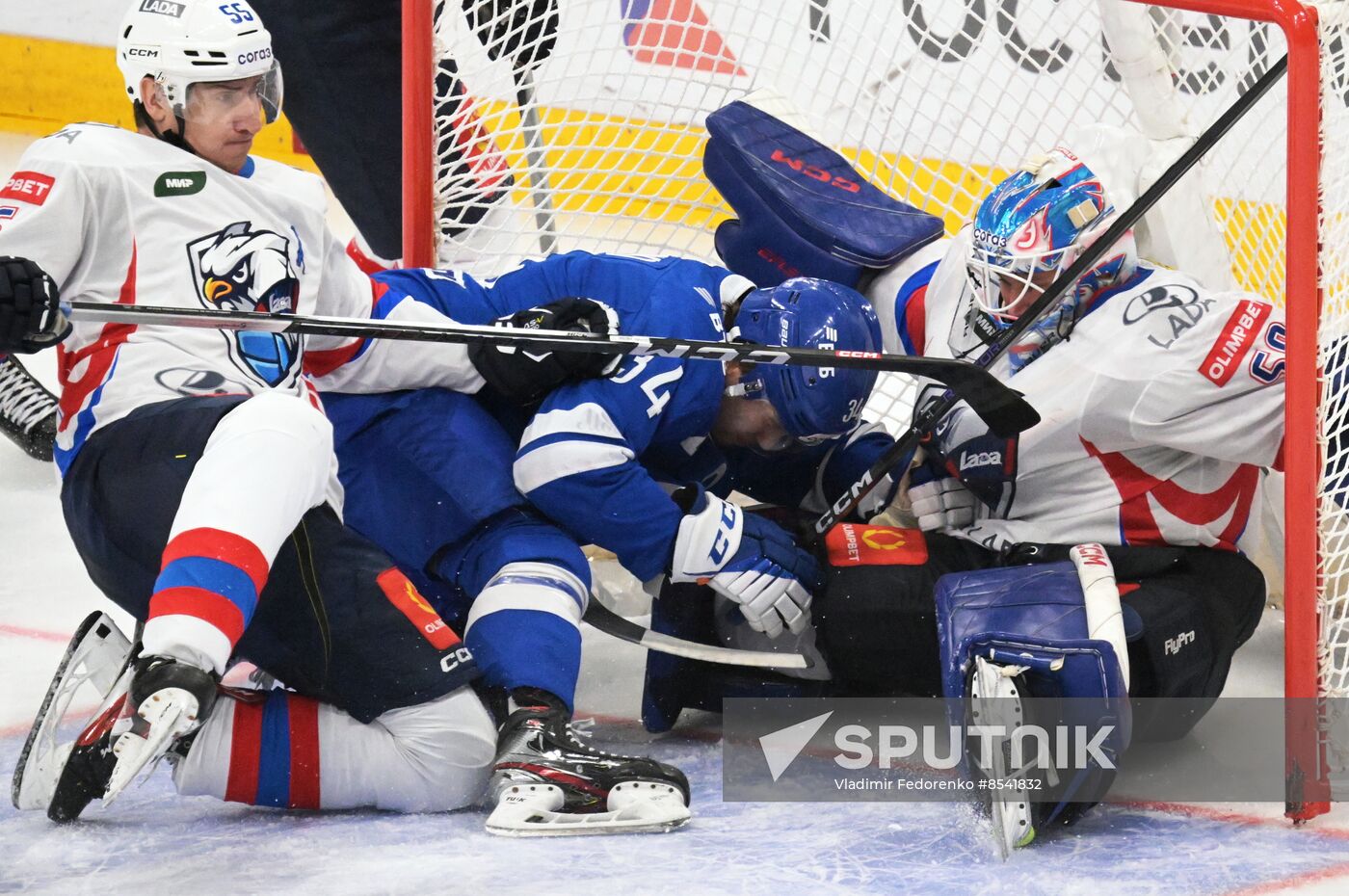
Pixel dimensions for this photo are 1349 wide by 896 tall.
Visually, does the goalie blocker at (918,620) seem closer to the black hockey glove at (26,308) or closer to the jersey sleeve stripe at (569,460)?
the jersey sleeve stripe at (569,460)

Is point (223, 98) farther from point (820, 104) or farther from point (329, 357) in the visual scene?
point (820, 104)

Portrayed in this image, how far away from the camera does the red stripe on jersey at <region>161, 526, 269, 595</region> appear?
1.75 m

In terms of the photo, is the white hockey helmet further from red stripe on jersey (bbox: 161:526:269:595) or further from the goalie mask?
the goalie mask

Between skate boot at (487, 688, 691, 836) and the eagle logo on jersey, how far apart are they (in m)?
0.55

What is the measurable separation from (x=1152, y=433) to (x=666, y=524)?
2.15 ft

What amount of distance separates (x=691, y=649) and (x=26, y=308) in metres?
0.98

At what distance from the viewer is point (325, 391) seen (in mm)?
2441

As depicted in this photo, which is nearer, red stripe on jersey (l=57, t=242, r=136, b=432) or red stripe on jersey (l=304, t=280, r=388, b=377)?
red stripe on jersey (l=57, t=242, r=136, b=432)

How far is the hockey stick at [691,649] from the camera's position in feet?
7.53

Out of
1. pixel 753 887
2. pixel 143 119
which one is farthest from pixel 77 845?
pixel 143 119

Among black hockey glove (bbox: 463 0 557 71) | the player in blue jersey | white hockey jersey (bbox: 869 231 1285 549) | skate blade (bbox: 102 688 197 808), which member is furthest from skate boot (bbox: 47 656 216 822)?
black hockey glove (bbox: 463 0 557 71)

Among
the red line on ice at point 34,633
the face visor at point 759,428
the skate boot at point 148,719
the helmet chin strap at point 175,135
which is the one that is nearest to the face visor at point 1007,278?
the face visor at point 759,428

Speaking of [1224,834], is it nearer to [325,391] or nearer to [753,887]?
[753,887]

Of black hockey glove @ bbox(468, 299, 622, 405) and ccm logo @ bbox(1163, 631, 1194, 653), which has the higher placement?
black hockey glove @ bbox(468, 299, 622, 405)
